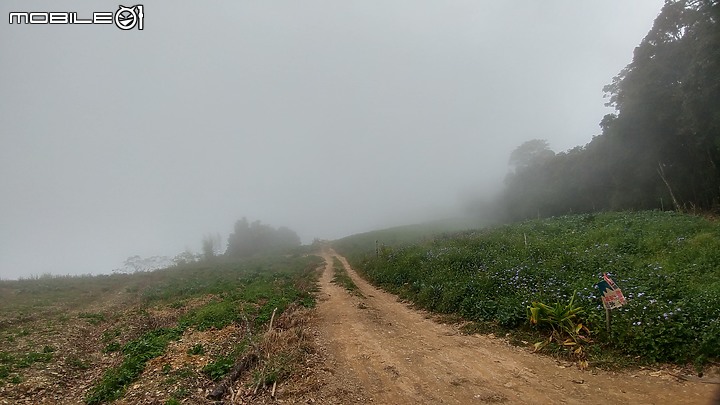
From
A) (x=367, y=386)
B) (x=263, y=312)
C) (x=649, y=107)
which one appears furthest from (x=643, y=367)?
(x=649, y=107)

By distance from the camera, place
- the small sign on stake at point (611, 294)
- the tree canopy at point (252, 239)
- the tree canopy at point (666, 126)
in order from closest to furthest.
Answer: the small sign on stake at point (611, 294), the tree canopy at point (666, 126), the tree canopy at point (252, 239)

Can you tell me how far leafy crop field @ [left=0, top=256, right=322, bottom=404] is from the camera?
7664 mm

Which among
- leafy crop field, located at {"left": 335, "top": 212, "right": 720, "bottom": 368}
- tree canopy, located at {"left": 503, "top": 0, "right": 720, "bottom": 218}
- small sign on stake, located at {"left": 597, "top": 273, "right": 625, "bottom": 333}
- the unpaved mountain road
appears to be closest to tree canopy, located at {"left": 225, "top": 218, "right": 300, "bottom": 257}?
tree canopy, located at {"left": 503, "top": 0, "right": 720, "bottom": 218}

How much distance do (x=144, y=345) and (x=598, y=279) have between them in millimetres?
13198

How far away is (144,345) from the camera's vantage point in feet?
32.7

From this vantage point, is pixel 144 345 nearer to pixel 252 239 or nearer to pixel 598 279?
pixel 598 279

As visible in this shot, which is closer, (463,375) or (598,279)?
(463,375)

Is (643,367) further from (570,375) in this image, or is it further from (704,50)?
(704,50)

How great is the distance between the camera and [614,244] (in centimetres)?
1416

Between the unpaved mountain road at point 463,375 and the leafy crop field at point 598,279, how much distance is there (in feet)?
2.78

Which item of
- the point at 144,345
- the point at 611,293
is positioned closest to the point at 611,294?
the point at 611,293

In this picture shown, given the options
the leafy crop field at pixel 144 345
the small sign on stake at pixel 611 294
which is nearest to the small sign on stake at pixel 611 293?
the small sign on stake at pixel 611 294

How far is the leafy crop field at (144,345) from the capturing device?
7.66m

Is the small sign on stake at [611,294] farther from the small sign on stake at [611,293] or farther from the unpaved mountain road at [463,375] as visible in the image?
the unpaved mountain road at [463,375]
